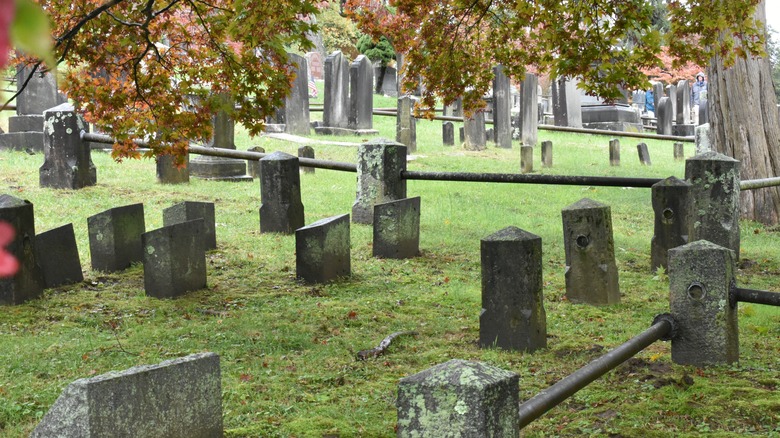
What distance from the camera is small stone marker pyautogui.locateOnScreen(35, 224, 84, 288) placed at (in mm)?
7609

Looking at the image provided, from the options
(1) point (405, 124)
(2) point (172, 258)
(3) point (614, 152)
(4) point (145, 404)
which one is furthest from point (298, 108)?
(4) point (145, 404)

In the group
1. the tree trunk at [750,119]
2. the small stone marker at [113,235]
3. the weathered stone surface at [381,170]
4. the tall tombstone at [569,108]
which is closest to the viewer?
the small stone marker at [113,235]

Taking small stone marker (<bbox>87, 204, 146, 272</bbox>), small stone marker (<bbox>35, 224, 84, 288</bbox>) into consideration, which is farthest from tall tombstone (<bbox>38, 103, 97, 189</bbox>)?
small stone marker (<bbox>35, 224, 84, 288</bbox>)

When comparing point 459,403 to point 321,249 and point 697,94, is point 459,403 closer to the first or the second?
point 321,249

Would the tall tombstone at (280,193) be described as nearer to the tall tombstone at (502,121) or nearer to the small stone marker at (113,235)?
the small stone marker at (113,235)

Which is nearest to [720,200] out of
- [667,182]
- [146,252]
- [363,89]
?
[667,182]

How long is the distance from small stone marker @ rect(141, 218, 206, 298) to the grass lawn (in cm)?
14

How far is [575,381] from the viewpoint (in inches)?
134

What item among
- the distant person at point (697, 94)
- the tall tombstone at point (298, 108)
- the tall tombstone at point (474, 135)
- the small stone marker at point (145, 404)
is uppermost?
the distant person at point (697, 94)

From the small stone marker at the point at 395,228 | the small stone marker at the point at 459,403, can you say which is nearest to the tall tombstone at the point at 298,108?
the small stone marker at the point at 395,228

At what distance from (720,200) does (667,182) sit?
729mm

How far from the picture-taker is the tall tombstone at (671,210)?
8312mm

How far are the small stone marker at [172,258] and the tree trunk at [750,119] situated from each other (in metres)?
8.64

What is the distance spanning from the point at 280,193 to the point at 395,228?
6.17ft
